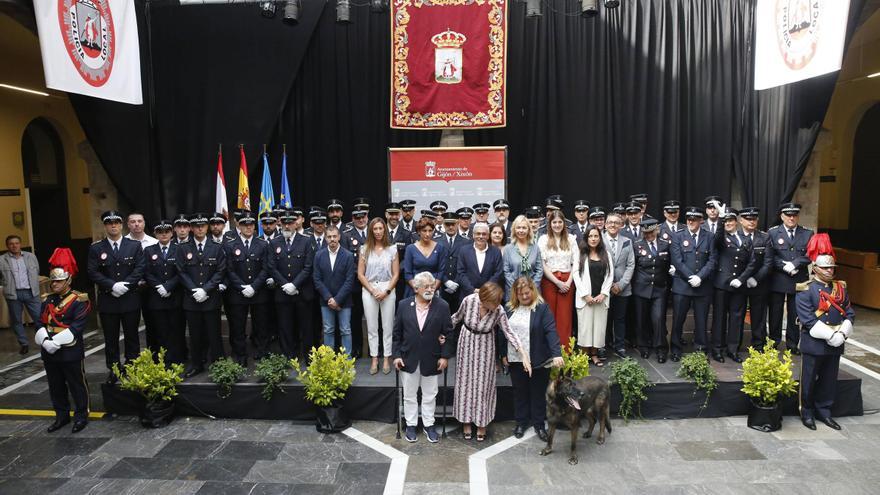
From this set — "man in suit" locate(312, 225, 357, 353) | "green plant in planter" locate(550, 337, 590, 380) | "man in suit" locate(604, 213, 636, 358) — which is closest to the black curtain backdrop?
"man in suit" locate(604, 213, 636, 358)

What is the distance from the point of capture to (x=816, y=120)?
7.56 m

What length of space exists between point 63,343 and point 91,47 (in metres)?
3.57

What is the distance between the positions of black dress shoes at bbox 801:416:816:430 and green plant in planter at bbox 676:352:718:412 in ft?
2.47

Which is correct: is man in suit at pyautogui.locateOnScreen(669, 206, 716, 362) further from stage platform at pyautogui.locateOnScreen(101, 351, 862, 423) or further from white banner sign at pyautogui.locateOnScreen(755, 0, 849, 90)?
white banner sign at pyautogui.locateOnScreen(755, 0, 849, 90)

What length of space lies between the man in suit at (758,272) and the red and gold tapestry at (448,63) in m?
3.58

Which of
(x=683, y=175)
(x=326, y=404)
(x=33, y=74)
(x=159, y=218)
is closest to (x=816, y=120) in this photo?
(x=683, y=175)

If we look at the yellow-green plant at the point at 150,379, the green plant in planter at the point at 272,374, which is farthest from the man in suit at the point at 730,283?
the yellow-green plant at the point at 150,379

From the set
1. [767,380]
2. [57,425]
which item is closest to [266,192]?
[57,425]

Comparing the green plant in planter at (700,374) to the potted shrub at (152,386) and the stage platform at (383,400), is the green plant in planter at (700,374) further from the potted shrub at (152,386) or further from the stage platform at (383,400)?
the potted shrub at (152,386)

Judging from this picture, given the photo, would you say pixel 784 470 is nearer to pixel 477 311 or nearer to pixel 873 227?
pixel 477 311

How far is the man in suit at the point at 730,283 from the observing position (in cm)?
575

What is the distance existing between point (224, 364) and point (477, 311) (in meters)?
2.51

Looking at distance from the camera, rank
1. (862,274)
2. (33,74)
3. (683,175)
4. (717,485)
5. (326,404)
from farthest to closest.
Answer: (33,74), (862,274), (683,175), (326,404), (717,485)

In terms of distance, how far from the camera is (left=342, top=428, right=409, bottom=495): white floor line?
13.0ft
